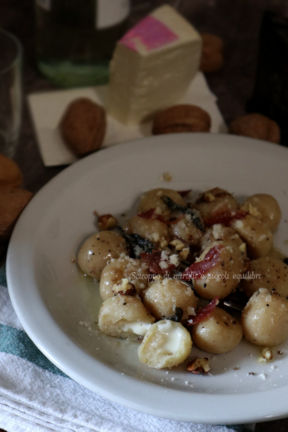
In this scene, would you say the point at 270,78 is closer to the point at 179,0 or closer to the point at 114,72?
the point at 114,72

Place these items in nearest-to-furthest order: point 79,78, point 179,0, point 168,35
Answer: point 168,35
point 79,78
point 179,0

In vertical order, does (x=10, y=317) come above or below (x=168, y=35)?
below

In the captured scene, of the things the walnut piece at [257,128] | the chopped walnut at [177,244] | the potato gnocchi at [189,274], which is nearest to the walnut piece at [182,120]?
the walnut piece at [257,128]

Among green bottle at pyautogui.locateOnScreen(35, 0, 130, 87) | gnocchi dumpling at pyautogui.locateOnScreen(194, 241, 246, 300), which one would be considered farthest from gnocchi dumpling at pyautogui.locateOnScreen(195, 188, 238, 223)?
green bottle at pyautogui.locateOnScreen(35, 0, 130, 87)

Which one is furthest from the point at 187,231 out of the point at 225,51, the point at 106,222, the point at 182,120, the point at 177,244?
the point at 225,51

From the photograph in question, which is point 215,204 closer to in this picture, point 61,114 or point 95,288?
point 95,288

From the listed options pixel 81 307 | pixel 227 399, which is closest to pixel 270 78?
pixel 81 307
